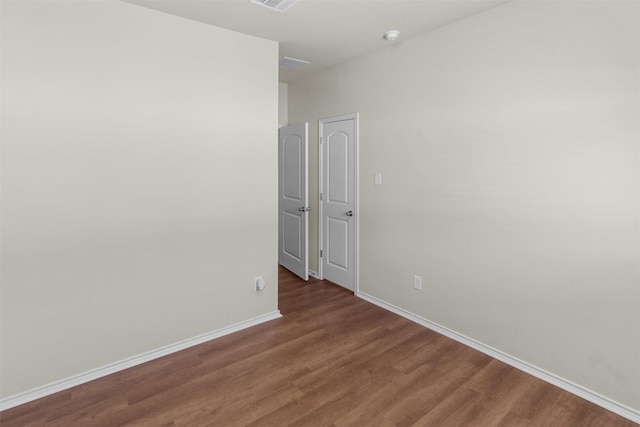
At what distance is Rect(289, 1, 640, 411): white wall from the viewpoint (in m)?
2.04

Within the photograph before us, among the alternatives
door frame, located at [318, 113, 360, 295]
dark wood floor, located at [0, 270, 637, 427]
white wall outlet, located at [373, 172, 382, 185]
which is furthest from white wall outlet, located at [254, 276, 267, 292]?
white wall outlet, located at [373, 172, 382, 185]

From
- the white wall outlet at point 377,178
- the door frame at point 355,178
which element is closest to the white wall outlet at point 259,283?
the door frame at point 355,178

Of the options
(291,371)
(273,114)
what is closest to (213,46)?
(273,114)

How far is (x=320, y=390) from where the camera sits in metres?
2.28

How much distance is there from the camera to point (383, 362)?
260 centimetres

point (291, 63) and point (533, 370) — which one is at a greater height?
point (291, 63)

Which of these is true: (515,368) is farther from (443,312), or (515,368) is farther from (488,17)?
(488,17)

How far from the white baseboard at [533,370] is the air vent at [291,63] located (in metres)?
2.77

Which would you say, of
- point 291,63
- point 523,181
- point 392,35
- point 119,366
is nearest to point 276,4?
point 392,35

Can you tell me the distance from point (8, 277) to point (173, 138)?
1354 millimetres

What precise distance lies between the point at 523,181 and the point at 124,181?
111 inches

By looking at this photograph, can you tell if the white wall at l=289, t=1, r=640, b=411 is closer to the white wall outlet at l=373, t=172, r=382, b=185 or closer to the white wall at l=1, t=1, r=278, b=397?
the white wall outlet at l=373, t=172, r=382, b=185

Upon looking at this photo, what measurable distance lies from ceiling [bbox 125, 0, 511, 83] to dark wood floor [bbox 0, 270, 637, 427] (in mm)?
2586

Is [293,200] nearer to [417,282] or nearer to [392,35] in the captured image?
[417,282]
